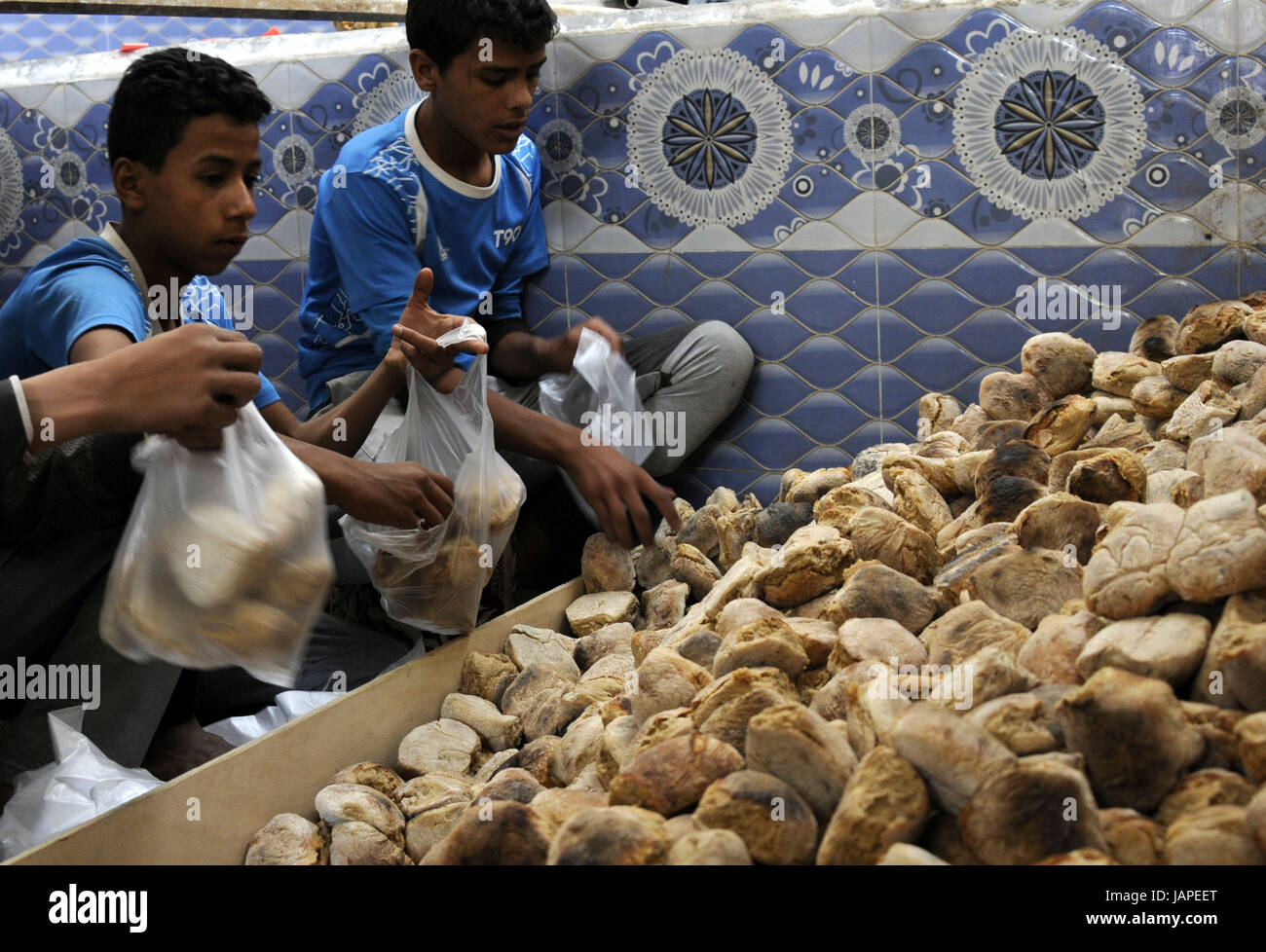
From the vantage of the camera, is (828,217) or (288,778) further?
(828,217)

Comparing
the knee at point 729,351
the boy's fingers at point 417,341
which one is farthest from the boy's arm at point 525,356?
the boy's fingers at point 417,341

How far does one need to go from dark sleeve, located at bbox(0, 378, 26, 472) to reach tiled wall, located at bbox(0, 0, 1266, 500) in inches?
63.7

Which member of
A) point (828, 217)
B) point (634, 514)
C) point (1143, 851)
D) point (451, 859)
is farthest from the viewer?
point (828, 217)

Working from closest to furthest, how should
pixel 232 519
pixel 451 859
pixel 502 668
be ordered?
pixel 451 859 → pixel 232 519 → pixel 502 668

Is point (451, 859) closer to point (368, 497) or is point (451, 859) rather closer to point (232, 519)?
point (232, 519)

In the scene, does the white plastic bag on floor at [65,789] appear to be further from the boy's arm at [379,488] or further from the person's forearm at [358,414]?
the person's forearm at [358,414]

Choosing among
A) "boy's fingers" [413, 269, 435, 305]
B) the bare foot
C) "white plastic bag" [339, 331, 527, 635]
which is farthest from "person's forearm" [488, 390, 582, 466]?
the bare foot

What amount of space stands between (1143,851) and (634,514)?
1267 millimetres

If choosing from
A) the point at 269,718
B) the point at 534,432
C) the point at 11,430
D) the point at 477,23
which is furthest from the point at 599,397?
the point at 11,430

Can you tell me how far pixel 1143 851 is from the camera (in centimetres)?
90

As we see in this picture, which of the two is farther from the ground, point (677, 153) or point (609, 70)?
point (609, 70)

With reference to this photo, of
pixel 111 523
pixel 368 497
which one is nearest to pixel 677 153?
pixel 368 497

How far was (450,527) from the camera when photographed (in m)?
1.81

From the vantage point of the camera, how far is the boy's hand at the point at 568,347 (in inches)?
84.9
